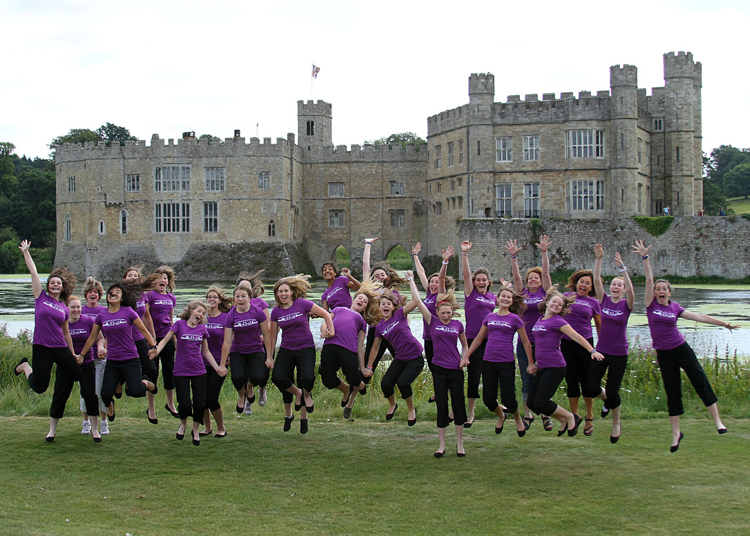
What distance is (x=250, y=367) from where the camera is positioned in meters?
11.3

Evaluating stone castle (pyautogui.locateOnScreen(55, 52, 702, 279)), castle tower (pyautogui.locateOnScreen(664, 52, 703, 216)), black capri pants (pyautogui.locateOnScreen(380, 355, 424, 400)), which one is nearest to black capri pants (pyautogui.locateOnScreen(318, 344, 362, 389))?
black capri pants (pyautogui.locateOnScreen(380, 355, 424, 400))

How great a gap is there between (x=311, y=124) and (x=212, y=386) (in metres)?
50.8

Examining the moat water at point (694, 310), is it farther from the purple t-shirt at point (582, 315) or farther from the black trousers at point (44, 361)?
the black trousers at point (44, 361)

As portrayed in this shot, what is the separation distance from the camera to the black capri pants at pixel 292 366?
36.1ft

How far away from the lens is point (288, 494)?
901 centimetres

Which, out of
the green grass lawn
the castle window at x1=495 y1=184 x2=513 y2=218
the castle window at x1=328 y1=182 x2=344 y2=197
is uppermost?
the castle window at x1=328 y1=182 x2=344 y2=197

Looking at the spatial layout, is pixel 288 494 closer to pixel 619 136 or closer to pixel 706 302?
pixel 706 302

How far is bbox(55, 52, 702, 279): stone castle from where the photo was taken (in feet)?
157

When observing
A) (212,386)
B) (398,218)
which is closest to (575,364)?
(212,386)

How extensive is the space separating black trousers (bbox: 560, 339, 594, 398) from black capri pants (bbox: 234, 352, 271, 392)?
3.96 metres

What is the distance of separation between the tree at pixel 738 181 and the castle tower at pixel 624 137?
186 ft

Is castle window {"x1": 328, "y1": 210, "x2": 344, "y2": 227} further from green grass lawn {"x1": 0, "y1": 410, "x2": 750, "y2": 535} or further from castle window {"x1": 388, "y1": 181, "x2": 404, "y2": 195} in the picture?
green grass lawn {"x1": 0, "y1": 410, "x2": 750, "y2": 535}

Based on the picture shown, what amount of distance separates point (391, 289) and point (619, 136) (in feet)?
124

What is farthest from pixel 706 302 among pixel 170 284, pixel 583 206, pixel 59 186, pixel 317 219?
pixel 59 186
